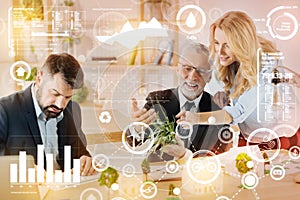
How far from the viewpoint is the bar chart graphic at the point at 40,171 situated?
71.2 inches

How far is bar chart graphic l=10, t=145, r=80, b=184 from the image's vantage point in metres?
1.81

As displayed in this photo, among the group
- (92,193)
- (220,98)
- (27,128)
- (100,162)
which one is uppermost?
(220,98)

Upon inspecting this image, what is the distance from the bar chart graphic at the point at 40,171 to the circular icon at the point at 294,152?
→ 71 cm

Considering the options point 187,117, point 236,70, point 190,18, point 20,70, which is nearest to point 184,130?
point 187,117

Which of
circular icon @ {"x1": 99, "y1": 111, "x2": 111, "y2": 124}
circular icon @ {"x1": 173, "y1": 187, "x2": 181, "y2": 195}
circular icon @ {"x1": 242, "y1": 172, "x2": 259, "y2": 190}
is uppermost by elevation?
circular icon @ {"x1": 99, "y1": 111, "x2": 111, "y2": 124}

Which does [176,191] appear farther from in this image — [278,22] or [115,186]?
[278,22]

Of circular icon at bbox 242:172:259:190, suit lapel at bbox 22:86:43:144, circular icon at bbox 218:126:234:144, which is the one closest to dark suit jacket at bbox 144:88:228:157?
circular icon at bbox 218:126:234:144

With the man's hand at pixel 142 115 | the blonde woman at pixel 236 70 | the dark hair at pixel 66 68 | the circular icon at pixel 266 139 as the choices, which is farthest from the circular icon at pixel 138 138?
the circular icon at pixel 266 139

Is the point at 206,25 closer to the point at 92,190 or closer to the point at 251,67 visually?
the point at 251,67

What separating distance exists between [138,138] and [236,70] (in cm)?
40

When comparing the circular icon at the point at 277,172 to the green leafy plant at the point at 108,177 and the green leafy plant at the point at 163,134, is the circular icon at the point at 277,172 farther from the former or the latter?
the green leafy plant at the point at 108,177

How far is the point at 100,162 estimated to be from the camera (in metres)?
1.82

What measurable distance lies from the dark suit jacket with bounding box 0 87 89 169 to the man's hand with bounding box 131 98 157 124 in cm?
18

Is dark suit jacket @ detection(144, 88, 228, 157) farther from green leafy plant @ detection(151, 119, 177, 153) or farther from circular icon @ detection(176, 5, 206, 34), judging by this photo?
circular icon @ detection(176, 5, 206, 34)
